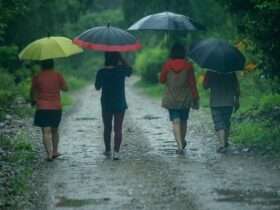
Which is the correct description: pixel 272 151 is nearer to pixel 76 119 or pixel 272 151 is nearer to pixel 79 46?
pixel 79 46

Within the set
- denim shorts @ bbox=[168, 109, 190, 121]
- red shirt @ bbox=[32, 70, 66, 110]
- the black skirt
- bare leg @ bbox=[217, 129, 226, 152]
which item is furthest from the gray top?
the black skirt

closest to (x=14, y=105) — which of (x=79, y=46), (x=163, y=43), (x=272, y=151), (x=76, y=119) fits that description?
(x=76, y=119)

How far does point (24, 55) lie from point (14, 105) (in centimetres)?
826

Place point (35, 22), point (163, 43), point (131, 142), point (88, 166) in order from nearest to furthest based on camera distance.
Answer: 1. point (88, 166)
2. point (131, 142)
3. point (35, 22)
4. point (163, 43)

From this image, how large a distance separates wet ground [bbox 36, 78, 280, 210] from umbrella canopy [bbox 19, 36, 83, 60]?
1821 mm

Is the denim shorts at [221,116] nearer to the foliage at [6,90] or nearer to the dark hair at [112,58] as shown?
the dark hair at [112,58]

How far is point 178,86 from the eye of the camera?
1357 cm

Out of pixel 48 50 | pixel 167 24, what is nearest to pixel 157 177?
pixel 48 50

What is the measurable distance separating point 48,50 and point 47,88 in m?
0.69

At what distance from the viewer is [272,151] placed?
43.4ft

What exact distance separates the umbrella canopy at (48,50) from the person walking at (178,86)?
5.91 feet

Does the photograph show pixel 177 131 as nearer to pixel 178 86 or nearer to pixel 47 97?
pixel 178 86

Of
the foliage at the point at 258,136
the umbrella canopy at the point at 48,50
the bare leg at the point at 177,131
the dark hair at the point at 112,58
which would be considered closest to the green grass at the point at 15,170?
the umbrella canopy at the point at 48,50

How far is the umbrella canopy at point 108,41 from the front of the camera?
1259 centimetres
